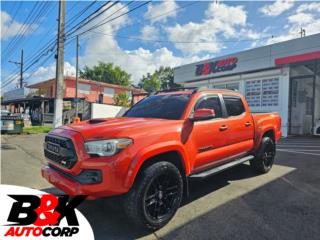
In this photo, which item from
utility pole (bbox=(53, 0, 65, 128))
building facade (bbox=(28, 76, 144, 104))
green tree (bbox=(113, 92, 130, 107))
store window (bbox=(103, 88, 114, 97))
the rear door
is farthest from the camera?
store window (bbox=(103, 88, 114, 97))

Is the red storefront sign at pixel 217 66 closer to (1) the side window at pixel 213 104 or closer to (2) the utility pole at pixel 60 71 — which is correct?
(2) the utility pole at pixel 60 71

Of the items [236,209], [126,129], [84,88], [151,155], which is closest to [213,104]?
[236,209]

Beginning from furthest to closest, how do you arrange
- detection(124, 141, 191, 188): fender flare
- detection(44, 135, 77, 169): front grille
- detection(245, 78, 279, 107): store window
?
detection(245, 78, 279, 107): store window
detection(44, 135, 77, 169): front grille
detection(124, 141, 191, 188): fender flare

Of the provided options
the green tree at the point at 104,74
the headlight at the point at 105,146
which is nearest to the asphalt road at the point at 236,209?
the headlight at the point at 105,146

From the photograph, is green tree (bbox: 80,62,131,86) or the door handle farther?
green tree (bbox: 80,62,131,86)

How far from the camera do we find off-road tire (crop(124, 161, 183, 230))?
11.2 ft

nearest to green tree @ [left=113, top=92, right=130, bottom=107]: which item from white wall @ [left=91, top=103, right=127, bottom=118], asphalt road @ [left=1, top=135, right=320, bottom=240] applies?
white wall @ [left=91, top=103, right=127, bottom=118]

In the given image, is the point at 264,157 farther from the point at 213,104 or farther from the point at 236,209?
the point at 236,209

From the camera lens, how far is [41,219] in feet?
9.96

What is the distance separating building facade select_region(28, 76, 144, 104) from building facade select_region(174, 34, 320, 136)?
75.7ft

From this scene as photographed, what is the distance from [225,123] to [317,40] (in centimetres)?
1176

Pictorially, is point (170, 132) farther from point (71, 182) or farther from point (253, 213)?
point (253, 213)

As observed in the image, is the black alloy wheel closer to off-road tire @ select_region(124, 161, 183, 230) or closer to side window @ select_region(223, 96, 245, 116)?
off-road tire @ select_region(124, 161, 183, 230)

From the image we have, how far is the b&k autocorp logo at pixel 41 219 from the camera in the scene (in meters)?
2.85
